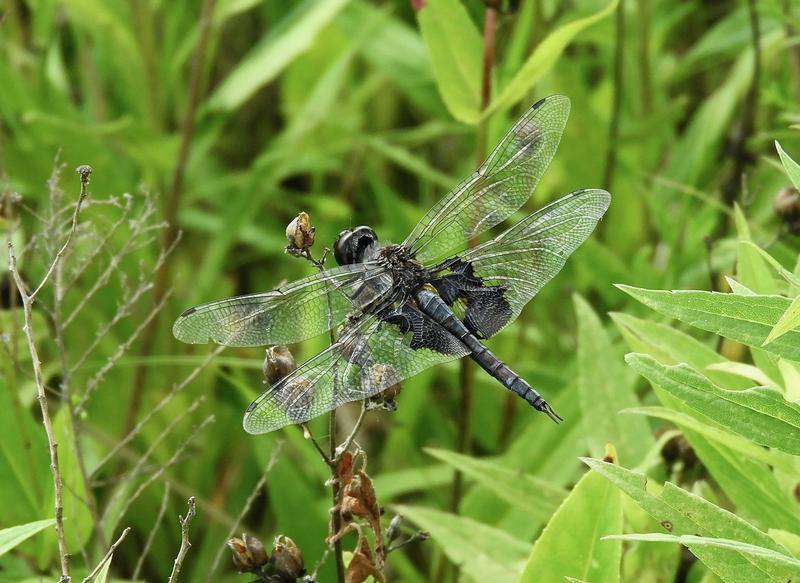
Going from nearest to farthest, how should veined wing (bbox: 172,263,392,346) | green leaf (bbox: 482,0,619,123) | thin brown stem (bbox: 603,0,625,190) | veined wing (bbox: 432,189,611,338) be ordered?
1. veined wing (bbox: 172,263,392,346)
2. veined wing (bbox: 432,189,611,338)
3. green leaf (bbox: 482,0,619,123)
4. thin brown stem (bbox: 603,0,625,190)

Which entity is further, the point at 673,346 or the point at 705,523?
the point at 673,346

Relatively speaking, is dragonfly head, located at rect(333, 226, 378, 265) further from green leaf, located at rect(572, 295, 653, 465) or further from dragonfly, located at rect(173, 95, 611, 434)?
green leaf, located at rect(572, 295, 653, 465)

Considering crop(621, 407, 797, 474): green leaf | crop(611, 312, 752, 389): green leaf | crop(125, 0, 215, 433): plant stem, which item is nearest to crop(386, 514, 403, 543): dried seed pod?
crop(621, 407, 797, 474): green leaf

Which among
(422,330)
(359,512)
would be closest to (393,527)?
(359,512)

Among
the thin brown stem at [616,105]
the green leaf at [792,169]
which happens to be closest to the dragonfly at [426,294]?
the green leaf at [792,169]

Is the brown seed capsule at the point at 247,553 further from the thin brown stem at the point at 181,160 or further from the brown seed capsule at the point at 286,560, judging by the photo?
the thin brown stem at the point at 181,160

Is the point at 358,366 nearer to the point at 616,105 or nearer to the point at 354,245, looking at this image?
the point at 354,245
